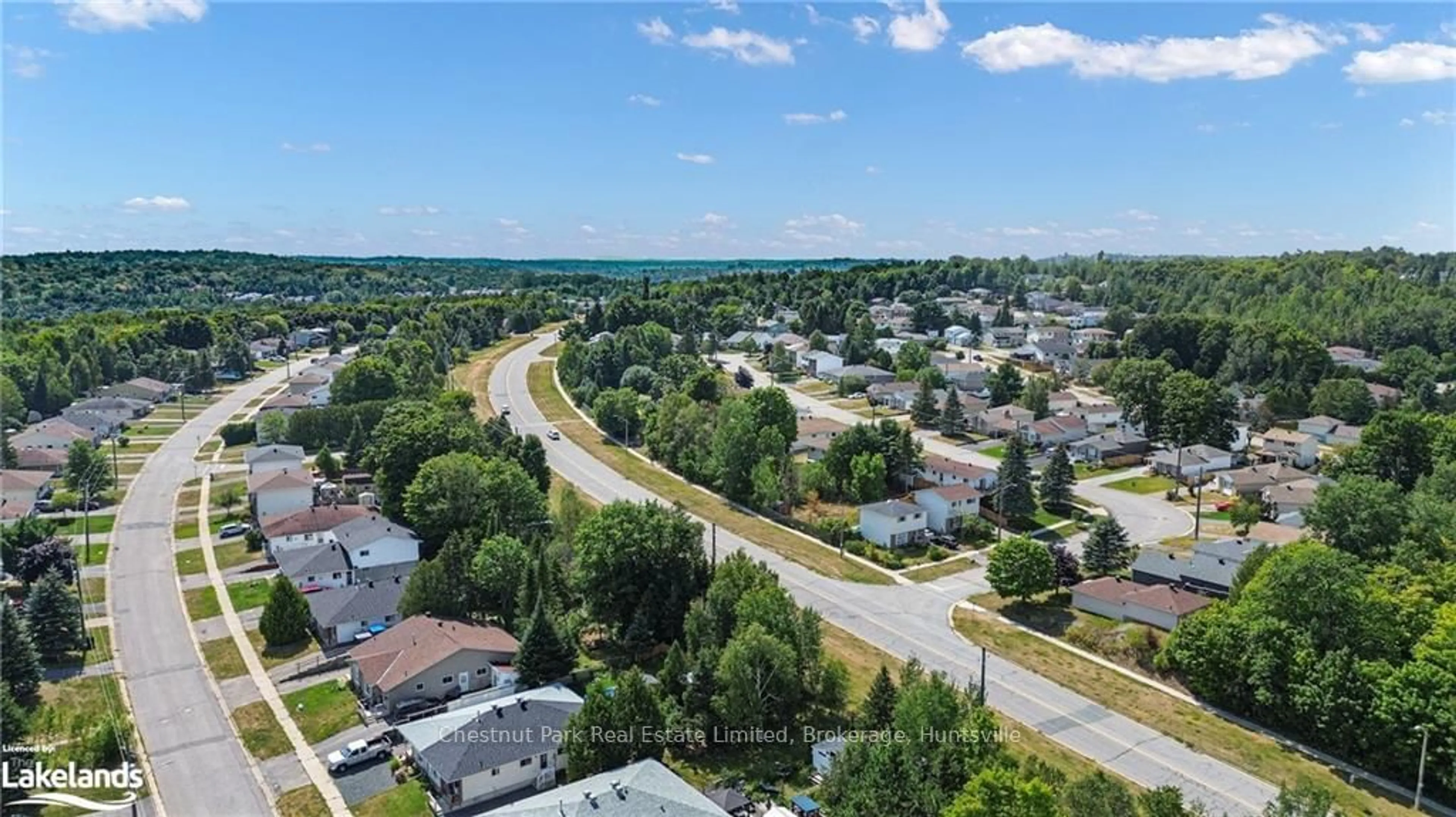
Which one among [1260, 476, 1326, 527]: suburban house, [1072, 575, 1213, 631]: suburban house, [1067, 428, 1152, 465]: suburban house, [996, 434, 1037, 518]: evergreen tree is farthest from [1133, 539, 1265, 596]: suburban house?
[1067, 428, 1152, 465]: suburban house

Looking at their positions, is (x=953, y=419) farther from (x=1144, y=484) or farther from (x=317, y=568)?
(x=317, y=568)

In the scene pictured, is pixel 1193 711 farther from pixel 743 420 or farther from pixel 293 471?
pixel 293 471

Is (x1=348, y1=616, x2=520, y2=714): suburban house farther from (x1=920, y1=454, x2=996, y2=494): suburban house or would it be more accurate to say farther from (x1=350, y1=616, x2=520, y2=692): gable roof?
(x1=920, y1=454, x2=996, y2=494): suburban house

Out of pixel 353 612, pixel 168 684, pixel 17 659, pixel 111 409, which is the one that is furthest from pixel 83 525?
pixel 111 409

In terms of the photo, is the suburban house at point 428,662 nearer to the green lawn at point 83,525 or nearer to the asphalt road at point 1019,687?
the asphalt road at point 1019,687

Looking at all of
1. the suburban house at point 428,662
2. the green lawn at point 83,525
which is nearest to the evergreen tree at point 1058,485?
the suburban house at point 428,662

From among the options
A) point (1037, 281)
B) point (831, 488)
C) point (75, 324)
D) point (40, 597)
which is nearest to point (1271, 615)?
point (831, 488)
